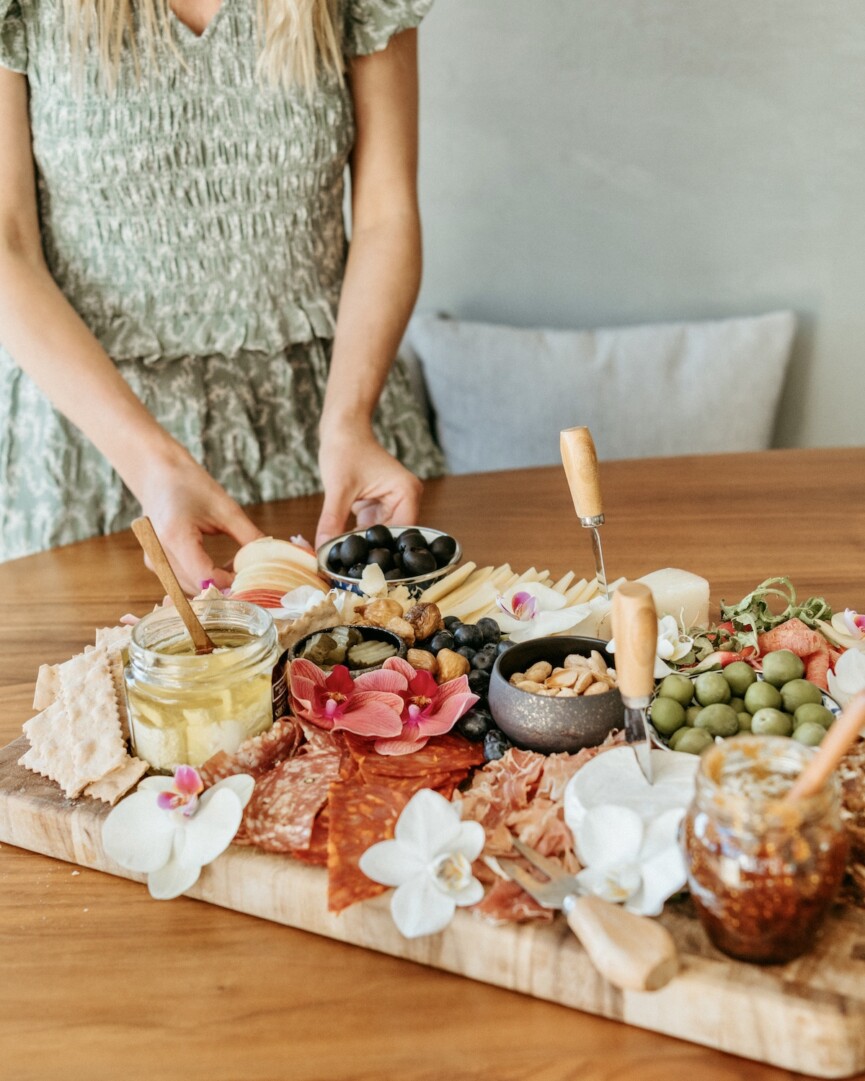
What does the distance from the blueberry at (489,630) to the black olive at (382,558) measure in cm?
20

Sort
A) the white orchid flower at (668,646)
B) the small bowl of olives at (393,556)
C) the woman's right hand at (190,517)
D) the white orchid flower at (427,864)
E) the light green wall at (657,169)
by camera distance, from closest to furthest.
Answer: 1. the white orchid flower at (427,864)
2. the white orchid flower at (668,646)
3. the small bowl of olives at (393,556)
4. the woman's right hand at (190,517)
5. the light green wall at (657,169)

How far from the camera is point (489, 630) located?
1137 millimetres

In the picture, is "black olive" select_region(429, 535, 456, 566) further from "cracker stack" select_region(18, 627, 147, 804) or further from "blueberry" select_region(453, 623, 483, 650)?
"cracker stack" select_region(18, 627, 147, 804)

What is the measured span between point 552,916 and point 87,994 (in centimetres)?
33

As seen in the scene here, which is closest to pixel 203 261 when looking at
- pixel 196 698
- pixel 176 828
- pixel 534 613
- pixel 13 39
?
pixel 13 39

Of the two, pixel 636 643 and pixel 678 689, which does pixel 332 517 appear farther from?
pixel 636 643

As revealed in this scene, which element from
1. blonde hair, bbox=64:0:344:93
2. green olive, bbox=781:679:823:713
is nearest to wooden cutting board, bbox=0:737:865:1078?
green olive, bbox=781:679:823:713

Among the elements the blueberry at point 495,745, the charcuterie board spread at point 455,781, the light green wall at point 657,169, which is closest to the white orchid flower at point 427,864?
the charcuterie board spread at point 455,781

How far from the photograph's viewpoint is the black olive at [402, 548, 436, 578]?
1.31 m

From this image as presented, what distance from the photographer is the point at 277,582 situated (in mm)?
1322

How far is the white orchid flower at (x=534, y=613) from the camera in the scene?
1.13 m

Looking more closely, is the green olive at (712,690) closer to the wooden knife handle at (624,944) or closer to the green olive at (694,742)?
the green olive at (694,742)

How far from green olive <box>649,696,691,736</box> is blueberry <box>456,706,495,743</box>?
15 cm

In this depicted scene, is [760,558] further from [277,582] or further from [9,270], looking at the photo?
[9,270]
